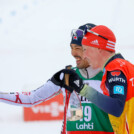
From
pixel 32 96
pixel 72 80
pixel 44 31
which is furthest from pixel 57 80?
pixel 44 31

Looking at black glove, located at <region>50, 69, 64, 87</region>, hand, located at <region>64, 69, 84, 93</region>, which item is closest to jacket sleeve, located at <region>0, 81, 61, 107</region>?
black glove, located at <region>50, 69, 64, 87</region>

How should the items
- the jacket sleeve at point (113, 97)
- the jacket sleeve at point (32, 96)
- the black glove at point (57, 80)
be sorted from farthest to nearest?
1. the jacket sleeve at point (32, 96)
2. the black glove at point (57, 80)
3. the jacket sleeve at point (113, 97)

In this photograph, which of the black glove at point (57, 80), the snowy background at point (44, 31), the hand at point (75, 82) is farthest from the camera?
the snowy background at point (44, 31)

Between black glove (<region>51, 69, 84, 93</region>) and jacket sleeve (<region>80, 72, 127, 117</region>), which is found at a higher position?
black glove (<region>51, 69, 84, 93</region>)

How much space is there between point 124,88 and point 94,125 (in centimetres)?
92

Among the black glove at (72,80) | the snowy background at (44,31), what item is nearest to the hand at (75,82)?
the black glove at (72,80)

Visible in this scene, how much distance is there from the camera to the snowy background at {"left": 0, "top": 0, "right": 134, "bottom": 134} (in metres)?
11.0

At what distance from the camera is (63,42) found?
1309cm

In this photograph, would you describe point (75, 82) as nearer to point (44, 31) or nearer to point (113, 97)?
point (113, 97)

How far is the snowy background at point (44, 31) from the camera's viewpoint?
11.0m

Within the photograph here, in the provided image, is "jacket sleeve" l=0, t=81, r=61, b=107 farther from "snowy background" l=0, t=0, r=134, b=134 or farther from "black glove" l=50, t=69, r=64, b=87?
"snowy background" l=0, t=0, r=134, b=134

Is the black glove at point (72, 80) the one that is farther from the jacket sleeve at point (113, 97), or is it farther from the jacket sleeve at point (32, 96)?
the jacket sleeve at point (32, 96)

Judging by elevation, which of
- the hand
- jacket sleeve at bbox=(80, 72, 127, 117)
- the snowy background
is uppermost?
the snowy background

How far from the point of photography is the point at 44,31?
13.8 metres
